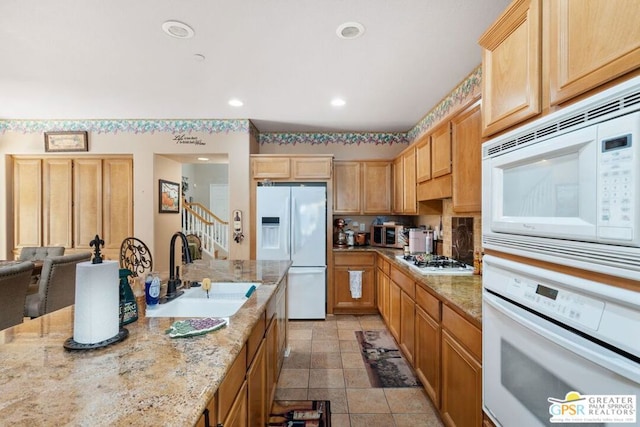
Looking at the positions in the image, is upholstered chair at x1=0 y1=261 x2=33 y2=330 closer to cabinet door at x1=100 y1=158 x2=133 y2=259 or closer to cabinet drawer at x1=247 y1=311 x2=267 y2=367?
cabinet door at x1=100 y1=158 x2=133 y2=259

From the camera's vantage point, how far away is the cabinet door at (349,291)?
388 cm

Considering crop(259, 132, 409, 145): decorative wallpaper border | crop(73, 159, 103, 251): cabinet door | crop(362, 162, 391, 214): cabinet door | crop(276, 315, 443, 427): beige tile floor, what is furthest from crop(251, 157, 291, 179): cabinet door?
crop(73, 159, 103, 251): cabinet door

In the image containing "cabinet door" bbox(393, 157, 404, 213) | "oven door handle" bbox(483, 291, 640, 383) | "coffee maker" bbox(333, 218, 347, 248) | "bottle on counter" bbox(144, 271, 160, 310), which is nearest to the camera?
"oven door handle" bbox(483, 291, 640, 383)

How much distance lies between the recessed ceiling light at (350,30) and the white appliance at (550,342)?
164 centimetres

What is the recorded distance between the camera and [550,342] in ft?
2.71

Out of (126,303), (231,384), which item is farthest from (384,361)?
(126,303)

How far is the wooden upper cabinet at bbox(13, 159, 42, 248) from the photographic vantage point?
4.02 m

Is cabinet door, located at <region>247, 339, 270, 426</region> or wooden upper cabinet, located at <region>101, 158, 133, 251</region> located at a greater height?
wooden upper cabinet, located at <region>101, 158, 133, 251</region>

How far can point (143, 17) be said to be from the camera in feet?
6.05

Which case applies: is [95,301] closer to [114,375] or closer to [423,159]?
[114,375]

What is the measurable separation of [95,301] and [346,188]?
344cm

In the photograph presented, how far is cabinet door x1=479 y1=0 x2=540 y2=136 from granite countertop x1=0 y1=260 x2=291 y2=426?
131cm

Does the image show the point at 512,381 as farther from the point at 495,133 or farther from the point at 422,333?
the point at 422,333

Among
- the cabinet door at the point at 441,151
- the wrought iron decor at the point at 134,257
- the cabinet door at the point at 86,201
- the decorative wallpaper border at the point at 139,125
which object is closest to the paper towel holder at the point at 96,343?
the wrought iron decor at the point at 134,257
